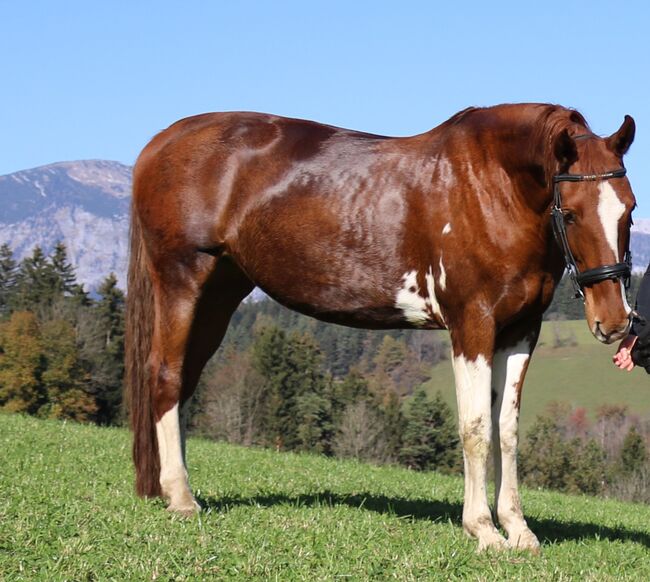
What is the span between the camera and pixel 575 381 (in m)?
114

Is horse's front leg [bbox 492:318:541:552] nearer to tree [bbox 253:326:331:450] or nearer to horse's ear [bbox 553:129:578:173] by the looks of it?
horse's ear [bbox 553:129:578:173]

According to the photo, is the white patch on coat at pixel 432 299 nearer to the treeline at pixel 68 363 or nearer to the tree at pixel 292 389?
the treeline at pixel 68 363

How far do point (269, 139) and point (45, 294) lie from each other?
227 ft

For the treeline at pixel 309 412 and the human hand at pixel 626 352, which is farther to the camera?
the treeline at pixel 309 412

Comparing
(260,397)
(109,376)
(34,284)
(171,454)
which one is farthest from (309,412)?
(171,454)

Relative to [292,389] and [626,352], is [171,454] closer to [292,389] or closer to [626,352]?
[626,352]

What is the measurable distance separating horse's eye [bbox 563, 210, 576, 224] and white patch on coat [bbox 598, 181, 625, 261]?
7.2 inches

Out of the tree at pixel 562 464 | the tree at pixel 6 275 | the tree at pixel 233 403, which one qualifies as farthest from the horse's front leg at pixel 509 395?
the tree at pixel 6 275

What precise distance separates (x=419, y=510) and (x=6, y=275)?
79.8 meters

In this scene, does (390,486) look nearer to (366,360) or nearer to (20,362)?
(20,362)

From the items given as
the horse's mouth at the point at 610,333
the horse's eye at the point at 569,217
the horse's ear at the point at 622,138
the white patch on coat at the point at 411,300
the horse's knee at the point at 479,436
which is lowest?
the horse's knee at the point at 479,436

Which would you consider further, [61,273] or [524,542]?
[61,273]

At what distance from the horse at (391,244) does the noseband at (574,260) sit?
0.03 feet

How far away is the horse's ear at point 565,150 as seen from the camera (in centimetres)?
600
